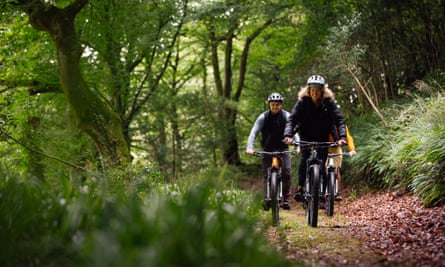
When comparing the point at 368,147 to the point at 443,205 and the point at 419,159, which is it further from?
the point at 443,205

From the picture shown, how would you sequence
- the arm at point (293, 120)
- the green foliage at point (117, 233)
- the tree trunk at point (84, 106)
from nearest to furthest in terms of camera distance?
the green foliage at point (117, 233) → the arm at point (293, 120) → the tree trunk at point (84, 106)

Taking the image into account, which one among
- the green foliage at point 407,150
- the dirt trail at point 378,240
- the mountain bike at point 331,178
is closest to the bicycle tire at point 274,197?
the dirt trail at point 378,240

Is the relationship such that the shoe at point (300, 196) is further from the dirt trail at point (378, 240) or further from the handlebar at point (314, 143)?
the handlebar at point (314, 143)

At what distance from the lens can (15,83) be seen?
11.8 metres

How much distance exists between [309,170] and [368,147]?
4.20 meters

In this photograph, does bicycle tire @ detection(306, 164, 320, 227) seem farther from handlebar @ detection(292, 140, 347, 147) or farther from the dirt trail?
handlebar @ detection(292, 140, 347, 147)

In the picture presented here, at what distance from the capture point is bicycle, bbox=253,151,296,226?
7.39 metres

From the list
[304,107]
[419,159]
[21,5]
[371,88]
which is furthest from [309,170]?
[371,88]

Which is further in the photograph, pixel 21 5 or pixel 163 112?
pixel 163 112

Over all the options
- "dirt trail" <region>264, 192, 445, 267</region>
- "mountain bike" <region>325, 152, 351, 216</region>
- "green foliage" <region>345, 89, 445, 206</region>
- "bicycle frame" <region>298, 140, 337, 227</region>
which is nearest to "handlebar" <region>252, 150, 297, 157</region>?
"bicycle frame" <region>298, 140, 337, 227</region>

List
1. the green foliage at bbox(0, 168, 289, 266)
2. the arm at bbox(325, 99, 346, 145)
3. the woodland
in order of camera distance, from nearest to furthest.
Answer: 1. the green foliage at bbox(0, 168, 289, 266)
2. the woodland
3. the arm at bbox(325, 99, 346, 145)

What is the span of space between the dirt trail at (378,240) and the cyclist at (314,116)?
1299mm

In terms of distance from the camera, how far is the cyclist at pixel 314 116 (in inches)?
296

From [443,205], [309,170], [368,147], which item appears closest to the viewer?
[443,205]
